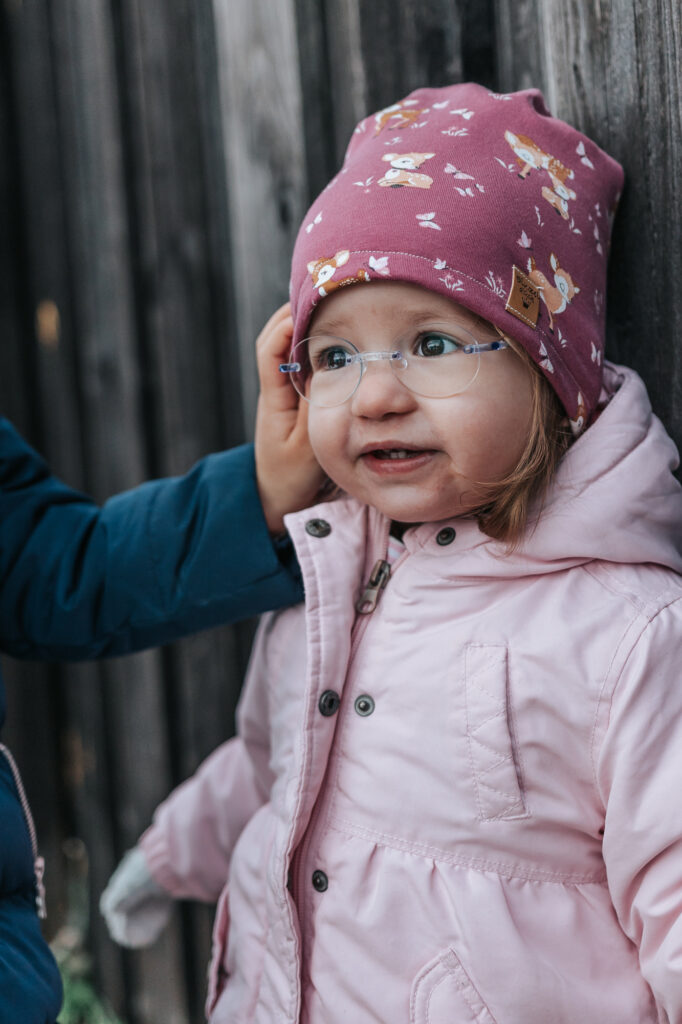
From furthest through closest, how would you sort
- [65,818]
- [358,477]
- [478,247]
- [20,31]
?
[65,818] → [20,31] → [358,477] → [478,247]

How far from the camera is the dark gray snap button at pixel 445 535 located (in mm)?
1373

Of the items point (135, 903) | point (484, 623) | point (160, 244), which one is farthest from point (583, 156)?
point (135, 903)

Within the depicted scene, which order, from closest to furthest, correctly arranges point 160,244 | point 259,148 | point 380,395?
point 380,395 < point 259,148 < point 160,244

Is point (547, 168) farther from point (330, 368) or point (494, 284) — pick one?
point (330, 368)

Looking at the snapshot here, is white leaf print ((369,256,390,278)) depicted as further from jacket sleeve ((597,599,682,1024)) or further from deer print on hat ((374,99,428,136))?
jacket sleeve ((597,599,682,1024))

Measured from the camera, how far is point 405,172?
1.29 meters

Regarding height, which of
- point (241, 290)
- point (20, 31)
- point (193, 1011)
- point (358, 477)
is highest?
point (20, 31)

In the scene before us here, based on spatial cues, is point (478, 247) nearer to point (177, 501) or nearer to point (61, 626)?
point (177, 501)

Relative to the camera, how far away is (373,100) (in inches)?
71.8

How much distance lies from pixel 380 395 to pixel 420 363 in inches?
2.8

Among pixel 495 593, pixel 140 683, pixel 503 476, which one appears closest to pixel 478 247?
pixel 503 476

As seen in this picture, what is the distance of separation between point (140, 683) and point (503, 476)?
4.98 ft

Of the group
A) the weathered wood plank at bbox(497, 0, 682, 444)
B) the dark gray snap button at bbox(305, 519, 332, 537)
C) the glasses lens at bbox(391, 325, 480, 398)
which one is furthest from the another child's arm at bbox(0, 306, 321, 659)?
the weathered wood plank at bbox(497, 0, 682, 444)

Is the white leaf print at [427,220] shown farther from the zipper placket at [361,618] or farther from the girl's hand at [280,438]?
the zipper placket at [361,618]
